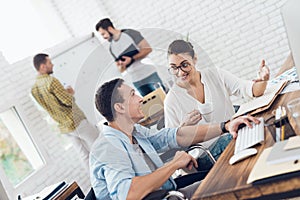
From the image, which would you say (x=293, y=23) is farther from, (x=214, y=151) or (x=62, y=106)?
(x=62, y=106)

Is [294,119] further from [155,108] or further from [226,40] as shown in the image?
[226,40]

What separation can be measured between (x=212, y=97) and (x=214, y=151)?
0.34m

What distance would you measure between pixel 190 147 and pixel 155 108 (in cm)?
52

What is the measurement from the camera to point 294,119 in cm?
151

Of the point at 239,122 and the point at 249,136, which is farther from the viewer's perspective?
the point at 239,122

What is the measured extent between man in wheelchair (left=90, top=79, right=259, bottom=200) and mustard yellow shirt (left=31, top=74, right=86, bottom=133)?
2.11 meters

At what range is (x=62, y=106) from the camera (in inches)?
165

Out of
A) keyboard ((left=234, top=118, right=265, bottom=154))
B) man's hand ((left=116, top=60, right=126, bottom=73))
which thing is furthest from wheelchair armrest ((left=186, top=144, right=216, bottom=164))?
man's hand ((left=116, top=60, right=126, bottom=73))

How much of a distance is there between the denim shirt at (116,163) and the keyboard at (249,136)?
48 cm

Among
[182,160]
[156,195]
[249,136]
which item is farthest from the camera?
[182,160]

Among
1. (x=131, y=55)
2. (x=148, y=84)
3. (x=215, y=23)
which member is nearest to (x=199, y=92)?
(x=148, y=84)

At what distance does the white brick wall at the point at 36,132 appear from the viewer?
4.05m

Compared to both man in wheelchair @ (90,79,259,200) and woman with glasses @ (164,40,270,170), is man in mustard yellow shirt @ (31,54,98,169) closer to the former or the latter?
woman with glasses @ (164,40,270,170)

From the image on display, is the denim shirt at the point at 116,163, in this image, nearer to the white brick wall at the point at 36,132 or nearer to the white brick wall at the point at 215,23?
the white brick wall at the point at 36,132
